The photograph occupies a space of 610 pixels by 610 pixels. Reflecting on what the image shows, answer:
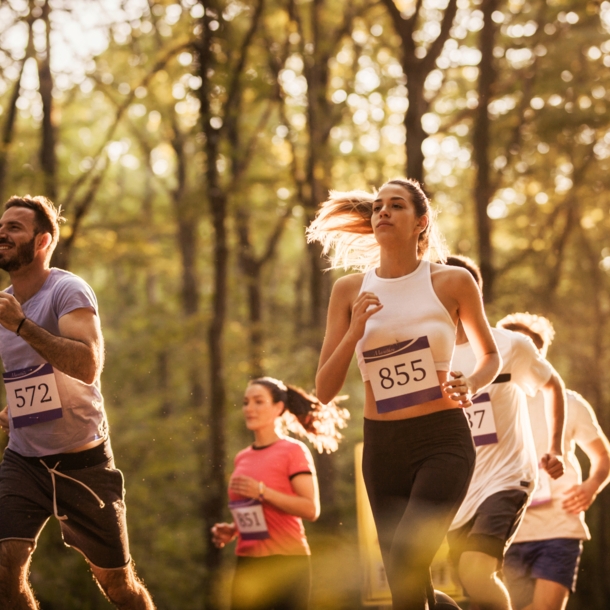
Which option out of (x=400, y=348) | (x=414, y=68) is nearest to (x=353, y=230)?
(x=400, y=348)

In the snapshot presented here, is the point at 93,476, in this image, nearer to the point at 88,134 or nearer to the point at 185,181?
the point at 185,181

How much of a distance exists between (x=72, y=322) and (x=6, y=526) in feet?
2.98

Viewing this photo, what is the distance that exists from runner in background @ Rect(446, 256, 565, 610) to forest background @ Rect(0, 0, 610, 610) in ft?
21.2

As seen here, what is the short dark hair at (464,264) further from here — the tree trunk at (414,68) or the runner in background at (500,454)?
the tree trunk at (414,68)

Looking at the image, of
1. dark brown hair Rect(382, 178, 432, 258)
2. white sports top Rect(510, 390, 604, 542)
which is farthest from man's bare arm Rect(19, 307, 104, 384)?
white sports top Rect(510, 390, 604, 542)

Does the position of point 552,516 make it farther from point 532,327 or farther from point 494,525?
point 494,525

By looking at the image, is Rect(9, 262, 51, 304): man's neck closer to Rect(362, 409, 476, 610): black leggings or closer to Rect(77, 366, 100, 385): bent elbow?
Rect(77, 366, 100, 385): bent elbow

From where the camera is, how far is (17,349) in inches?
166

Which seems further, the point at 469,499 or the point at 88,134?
the point at 88,134

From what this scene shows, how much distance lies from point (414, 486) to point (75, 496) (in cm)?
152

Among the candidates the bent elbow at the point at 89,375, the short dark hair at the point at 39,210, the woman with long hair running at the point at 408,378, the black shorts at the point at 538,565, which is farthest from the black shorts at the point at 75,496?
the black shorts at the point at 538,565

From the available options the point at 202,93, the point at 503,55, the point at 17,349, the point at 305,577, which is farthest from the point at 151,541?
the point at 17,349

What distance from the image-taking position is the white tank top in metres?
3.87

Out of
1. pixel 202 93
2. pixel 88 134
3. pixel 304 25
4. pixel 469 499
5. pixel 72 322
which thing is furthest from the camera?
pixel 88 134
